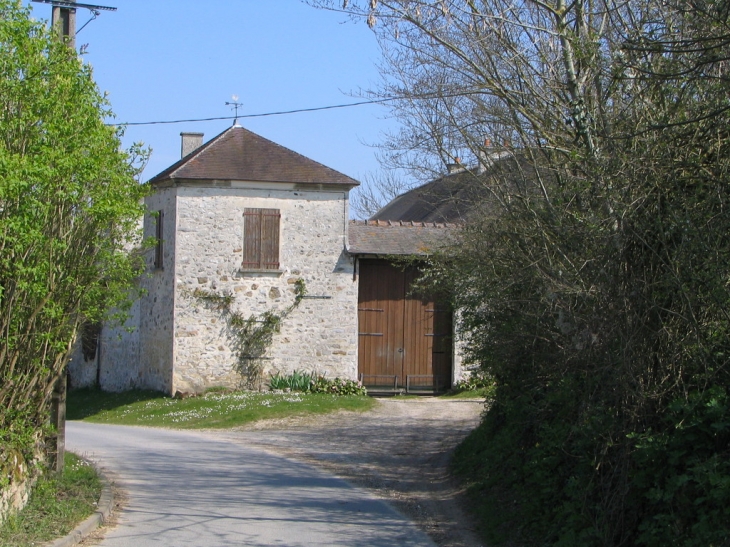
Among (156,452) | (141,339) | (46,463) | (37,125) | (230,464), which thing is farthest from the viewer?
(141,339)

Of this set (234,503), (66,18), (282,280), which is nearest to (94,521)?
(234,503)

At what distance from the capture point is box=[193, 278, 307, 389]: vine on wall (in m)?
21.8

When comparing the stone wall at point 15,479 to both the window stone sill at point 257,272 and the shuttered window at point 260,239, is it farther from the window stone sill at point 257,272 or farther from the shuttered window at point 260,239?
the shuttered window at point 260,239

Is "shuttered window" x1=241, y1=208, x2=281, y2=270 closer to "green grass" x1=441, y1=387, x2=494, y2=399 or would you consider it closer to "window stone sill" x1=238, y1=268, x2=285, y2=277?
"window stone sill" x1=238, y1=268, x2=285, y2=277

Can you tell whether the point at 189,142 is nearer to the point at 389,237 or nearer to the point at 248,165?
the point at 248,165

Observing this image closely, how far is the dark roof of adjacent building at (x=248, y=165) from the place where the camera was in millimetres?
21891

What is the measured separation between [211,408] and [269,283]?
3.85 m

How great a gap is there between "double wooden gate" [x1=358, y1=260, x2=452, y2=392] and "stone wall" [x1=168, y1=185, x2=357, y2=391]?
19.4 inches

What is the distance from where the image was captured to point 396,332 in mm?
22750

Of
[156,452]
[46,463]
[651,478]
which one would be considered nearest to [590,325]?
[651,478]

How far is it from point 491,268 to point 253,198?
1327 cm

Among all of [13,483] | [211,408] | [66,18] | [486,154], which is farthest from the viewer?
[211,408]

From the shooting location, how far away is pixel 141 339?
2380 cm

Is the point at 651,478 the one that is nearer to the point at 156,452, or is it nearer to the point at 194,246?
the point at 156,452
